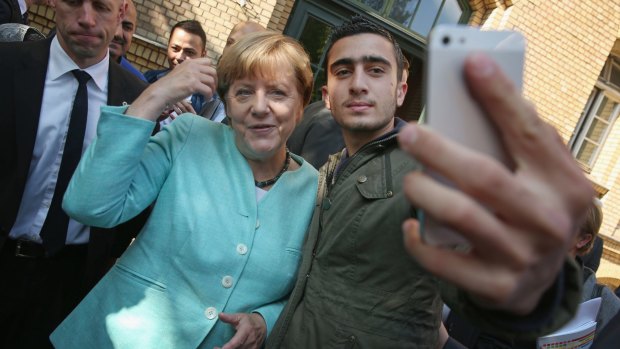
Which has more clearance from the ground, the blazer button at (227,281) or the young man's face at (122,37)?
the young man's face at (122,37)

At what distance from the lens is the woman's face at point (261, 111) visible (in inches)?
61.2

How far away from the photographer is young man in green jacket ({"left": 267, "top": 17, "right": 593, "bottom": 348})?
0.51 metres

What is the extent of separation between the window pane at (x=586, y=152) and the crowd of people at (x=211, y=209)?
23.5ft

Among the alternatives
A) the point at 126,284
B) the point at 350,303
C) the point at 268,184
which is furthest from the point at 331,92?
the point at 126,284

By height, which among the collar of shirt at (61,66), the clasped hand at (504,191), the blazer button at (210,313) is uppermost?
the clasped hand at (504,191)

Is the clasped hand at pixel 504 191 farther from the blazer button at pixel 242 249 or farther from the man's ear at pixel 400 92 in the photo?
the man's ear at pixel 400 92

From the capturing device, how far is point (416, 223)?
642 mm

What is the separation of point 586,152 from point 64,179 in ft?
29.5

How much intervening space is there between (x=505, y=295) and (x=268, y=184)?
1.21m

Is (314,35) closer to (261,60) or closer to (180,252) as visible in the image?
(261,60)

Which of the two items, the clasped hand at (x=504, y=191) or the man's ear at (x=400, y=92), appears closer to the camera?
the clasped hand at (x=504, y=191)

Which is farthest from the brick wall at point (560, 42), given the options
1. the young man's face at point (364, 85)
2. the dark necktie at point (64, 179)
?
the dark necktie at point (64, 179)

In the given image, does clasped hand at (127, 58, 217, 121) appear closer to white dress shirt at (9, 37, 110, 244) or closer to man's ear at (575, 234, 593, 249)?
white dress shirt at (9, 37, 110, 244)

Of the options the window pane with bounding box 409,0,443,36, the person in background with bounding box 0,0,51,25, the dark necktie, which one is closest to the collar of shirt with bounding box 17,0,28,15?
the person in background with bounding box 0,0,51,25
